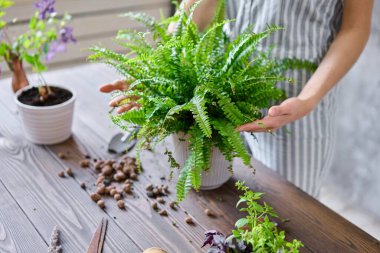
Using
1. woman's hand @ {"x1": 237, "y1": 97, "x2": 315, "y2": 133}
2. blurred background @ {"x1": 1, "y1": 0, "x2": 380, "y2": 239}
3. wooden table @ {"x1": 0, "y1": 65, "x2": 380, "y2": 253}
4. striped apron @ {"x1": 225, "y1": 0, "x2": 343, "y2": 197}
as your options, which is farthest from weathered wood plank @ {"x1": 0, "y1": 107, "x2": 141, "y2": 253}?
blurred background @ {"x1": 1, "y1": 0, "x2": 380, "y2": 239}

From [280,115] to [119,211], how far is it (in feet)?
1.58

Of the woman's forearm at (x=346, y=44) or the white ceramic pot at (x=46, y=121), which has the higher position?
the woman's forearm at (x=346, y=44)

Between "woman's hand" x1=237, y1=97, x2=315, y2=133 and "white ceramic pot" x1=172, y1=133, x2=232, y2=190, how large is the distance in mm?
123

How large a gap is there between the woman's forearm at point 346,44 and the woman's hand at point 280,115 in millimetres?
144

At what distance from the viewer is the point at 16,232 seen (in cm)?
111

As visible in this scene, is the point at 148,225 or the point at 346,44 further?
the point at 346,44

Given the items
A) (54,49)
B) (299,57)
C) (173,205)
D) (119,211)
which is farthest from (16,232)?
(299,57)

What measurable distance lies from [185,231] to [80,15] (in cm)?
243

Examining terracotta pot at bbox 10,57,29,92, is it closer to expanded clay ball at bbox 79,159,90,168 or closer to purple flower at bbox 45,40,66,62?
purple flower at bbox 45,40,66,62

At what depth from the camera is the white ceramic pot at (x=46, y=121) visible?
1.41m

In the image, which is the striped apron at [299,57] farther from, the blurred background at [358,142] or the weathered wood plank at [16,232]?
the blurred background at [358,142]

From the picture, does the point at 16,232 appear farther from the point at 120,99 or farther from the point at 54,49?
the point at 54,49

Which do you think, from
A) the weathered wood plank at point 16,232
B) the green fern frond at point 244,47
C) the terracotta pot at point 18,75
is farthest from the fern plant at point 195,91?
the terracotta pot at point 18,75

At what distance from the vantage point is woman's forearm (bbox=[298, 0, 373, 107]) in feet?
4.48
